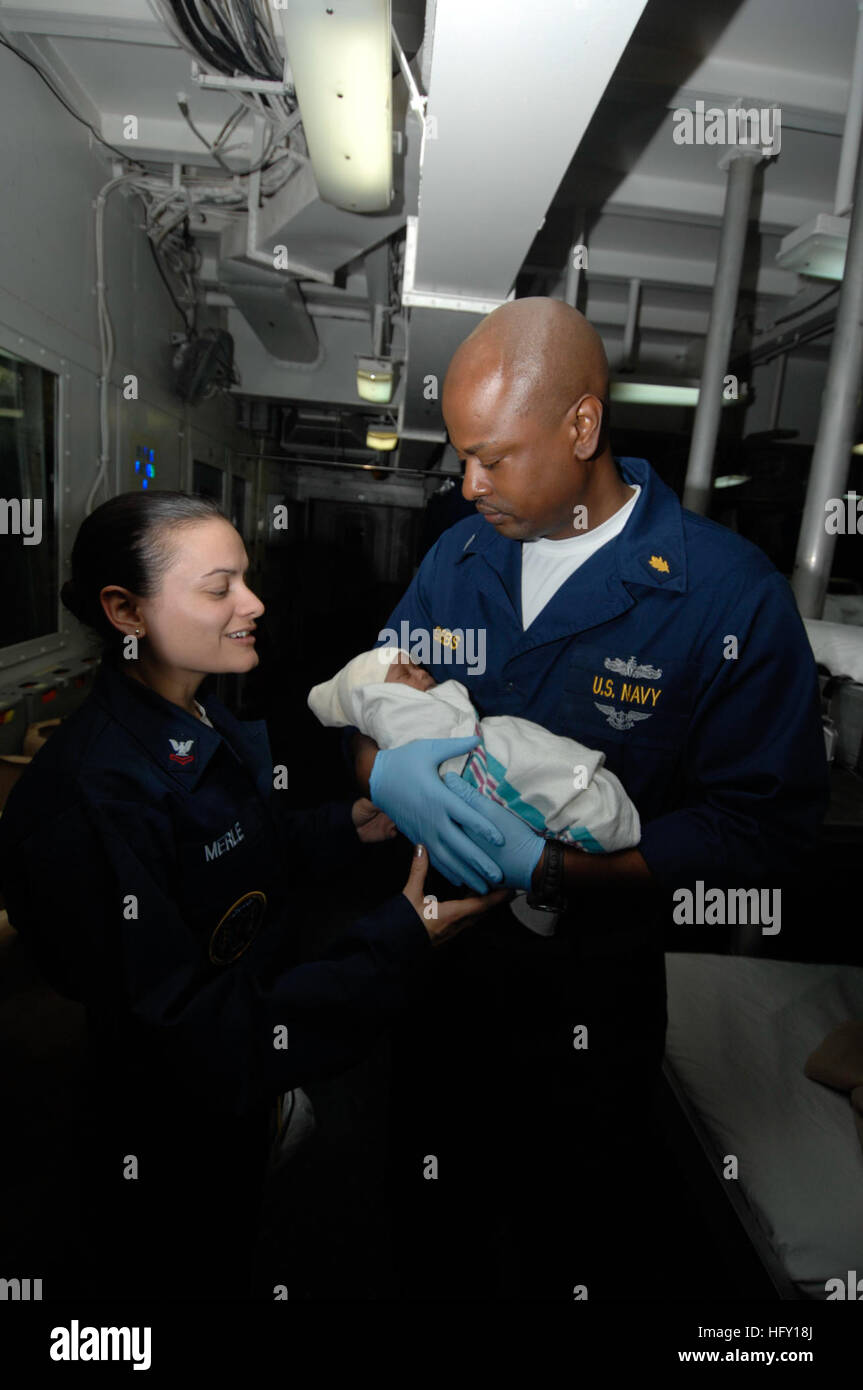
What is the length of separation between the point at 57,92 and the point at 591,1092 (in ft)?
15.7

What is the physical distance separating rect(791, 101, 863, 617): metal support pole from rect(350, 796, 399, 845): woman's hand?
7.26 ft

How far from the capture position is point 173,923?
123 centimetres

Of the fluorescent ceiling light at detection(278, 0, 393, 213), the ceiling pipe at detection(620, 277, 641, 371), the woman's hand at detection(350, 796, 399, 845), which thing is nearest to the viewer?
the fluorescent ceiling light at detection(278, 0, 393, 213)

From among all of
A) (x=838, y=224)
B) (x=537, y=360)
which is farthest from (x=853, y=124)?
(x=537, y=360)

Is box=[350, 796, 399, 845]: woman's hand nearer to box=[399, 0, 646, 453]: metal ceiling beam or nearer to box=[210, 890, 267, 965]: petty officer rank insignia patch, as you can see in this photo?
box=[210, 890, 267, 965]: petty officer rank insignia patch

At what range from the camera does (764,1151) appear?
6.13 feet

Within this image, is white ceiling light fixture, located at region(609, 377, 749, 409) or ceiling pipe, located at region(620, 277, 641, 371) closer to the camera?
ceiling pipe, located at region(620, 277, 641, 371)

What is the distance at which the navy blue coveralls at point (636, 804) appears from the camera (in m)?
1.41

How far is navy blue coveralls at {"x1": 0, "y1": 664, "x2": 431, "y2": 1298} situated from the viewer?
1198mm

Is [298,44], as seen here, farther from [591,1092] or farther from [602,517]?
[591,1092]

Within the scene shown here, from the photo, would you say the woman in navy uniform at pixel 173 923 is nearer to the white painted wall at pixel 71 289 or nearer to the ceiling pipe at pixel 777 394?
the white painted wall at pixel 71 289

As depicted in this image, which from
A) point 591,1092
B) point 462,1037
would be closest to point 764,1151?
point 591,1092

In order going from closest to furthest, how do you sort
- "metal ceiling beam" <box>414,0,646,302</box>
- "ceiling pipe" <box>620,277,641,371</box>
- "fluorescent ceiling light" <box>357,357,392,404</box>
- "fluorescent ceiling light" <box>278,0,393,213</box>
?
"metal ceiling beam" <box>414,0,646,302</box>
"fluorescent ceiling light" <box>278,0,393,213</box>
"ceiling pipe" <box>620,277,641,371</box>
"fluorescent ceiling light" <box>357,357,392,404</box>

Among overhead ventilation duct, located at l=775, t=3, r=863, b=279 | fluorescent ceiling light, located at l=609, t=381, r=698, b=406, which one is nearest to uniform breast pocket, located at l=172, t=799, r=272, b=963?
overhead ventilation duct, located at l=775, t=3, r=863, b=279
